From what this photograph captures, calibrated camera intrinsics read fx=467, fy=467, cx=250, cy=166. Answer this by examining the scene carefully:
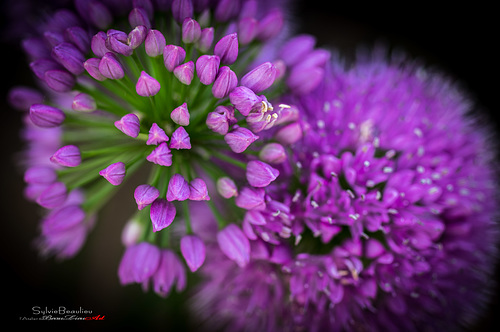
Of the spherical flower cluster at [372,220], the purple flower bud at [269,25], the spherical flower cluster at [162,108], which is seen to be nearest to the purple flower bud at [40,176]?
the spherical flower cluster at [162,108]

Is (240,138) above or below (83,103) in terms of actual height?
above

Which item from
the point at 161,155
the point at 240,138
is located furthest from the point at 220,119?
the point at 161,155

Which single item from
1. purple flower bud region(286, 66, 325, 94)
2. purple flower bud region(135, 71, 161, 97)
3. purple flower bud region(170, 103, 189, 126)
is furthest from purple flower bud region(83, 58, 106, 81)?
purple flower bud region(286, 66, 325, 94)

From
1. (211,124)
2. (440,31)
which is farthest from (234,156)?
(440,31)

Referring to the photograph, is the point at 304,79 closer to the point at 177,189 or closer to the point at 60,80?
the point at 177,189

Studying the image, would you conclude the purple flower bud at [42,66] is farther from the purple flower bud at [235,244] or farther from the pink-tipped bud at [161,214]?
the purple flower bud at [235,244]

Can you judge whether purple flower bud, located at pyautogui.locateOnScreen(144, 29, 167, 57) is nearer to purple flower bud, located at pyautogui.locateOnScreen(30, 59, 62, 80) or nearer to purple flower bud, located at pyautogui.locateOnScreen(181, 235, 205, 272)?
purple flower bud, located at pyautogui.locateOnScreen(30, 59, 62, 80)

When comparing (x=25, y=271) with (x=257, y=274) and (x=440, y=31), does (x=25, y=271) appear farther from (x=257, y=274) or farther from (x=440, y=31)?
(x=440, y=31)
